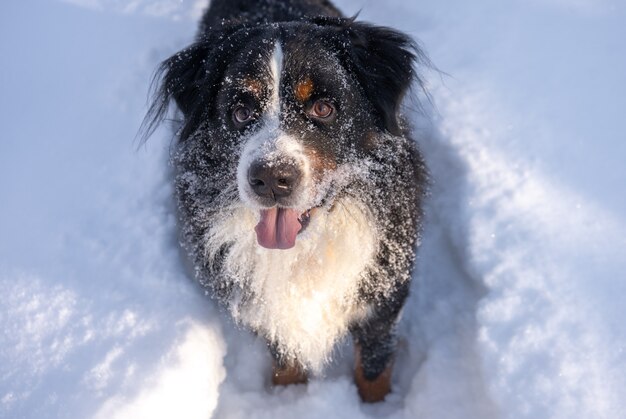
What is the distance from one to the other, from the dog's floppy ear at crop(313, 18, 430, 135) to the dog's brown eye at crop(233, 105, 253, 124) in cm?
46

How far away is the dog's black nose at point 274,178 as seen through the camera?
1.93 m

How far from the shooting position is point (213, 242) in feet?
7.90

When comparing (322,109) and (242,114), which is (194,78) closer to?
(242,114)

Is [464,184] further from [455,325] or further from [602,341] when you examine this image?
[602,341]

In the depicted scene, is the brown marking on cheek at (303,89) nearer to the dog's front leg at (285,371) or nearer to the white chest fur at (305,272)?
the white chest fur at (305,272)

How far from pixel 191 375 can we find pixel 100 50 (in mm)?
2210

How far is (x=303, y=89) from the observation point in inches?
82.5

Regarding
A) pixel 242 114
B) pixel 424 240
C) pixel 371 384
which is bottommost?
pixel 371 384

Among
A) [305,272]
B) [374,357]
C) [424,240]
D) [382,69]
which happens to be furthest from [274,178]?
[424,240]

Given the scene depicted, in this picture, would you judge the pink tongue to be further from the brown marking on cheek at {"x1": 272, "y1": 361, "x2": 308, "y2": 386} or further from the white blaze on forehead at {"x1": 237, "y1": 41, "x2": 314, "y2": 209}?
the brown marking on cheek at {"x1": 272, "y1": 361, "x2": 308, "y2": 386}

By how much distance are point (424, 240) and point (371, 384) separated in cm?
92

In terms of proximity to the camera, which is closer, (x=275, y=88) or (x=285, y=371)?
(x=275, y=88)

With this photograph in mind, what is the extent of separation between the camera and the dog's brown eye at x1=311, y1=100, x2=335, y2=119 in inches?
83.8

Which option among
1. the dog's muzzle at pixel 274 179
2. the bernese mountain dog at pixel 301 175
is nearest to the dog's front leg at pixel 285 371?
the bernese mountain dog at pixel 301 175
